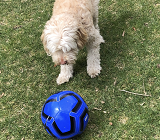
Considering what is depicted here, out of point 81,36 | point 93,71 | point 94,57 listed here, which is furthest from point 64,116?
point 94,57

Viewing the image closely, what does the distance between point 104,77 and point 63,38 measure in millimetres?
1522

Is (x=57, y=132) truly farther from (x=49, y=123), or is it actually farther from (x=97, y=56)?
(x=97, y=56)

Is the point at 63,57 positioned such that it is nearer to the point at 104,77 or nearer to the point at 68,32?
the point at 68,32

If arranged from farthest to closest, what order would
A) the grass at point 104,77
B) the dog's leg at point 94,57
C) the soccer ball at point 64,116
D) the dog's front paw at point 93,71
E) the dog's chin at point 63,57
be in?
1. the dog's front paw at point 93,71
2. the dog's leg at point 94,57
3. the grass at point 104,77
4. the dog's chin at point 63,57
5. the soccer ball at point 64,116

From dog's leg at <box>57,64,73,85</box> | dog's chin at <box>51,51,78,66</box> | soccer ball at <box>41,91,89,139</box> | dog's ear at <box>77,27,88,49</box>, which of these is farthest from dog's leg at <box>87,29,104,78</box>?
soccer ball at <box>41,91,89,139</box>

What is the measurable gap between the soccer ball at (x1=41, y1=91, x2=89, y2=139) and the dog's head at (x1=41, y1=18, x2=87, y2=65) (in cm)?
66

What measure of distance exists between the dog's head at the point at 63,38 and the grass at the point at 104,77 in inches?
42.1

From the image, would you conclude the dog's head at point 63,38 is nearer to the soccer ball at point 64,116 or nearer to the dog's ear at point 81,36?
the dog's ear at point 81,36

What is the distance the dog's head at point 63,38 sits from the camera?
263 cm

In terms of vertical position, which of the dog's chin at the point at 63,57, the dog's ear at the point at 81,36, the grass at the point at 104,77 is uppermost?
the dog's ear at the point at 81,36

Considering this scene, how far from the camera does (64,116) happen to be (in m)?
2.55

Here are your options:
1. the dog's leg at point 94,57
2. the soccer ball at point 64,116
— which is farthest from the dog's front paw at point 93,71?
the soccer ball at point 64,116

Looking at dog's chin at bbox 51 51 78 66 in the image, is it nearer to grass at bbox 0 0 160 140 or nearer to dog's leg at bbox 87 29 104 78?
dog's leg at bbox 87 29 104 78

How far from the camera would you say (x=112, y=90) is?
11.4ft
